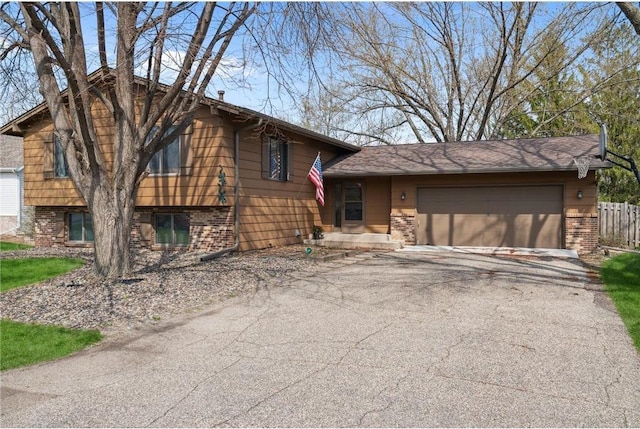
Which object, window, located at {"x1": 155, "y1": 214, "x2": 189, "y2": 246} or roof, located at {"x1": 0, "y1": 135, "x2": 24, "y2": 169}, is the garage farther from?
roof, located at {"x1": 0, "y1": 135, "x2": 24, "y2": 169}

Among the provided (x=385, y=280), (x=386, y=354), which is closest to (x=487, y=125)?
(x=385, y=280)

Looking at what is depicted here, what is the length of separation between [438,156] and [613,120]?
10992 mm

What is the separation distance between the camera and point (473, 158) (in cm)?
1603

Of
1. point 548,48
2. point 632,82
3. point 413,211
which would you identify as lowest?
point 413,211

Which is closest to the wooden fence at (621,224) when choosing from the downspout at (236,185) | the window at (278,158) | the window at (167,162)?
the window at (278,158)

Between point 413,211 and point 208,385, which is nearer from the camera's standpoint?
point 208,385

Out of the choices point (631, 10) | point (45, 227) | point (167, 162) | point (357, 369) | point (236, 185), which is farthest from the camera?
point (45, 227)

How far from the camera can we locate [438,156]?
1694 cm

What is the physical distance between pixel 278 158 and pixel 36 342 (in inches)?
414

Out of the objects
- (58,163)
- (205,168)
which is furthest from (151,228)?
(58,163)

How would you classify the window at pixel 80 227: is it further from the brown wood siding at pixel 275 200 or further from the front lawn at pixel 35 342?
the front lawn at pixel 35 342

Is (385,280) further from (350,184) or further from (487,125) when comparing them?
(487,125)

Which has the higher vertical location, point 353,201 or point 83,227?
point 353,201

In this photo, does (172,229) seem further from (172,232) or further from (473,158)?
(473,158)
